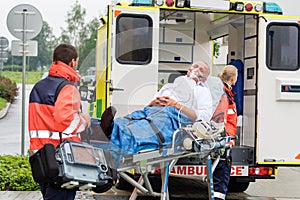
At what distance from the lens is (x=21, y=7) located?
34.7 ft

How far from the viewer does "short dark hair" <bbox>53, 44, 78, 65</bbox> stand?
5.40 meters

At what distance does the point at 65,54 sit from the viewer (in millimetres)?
5414

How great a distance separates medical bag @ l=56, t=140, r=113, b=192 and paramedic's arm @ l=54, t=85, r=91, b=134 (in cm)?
17

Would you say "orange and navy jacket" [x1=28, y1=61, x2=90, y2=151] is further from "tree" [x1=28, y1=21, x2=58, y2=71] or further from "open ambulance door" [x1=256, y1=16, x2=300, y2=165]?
"tree" [x1=28, y1=21, x2=58, y2=71]

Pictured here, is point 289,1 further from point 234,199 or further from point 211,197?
point 211,197

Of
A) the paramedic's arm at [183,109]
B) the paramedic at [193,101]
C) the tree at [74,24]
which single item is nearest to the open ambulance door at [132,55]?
the paramedic at [193,101]

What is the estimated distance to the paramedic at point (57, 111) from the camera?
5156 millimetres

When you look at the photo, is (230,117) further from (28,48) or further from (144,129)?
(28,48)

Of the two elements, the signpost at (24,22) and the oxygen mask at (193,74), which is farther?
the signpost at (24,22)

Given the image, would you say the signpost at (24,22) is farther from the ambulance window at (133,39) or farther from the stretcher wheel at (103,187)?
the stretcher wheel at (103,187)

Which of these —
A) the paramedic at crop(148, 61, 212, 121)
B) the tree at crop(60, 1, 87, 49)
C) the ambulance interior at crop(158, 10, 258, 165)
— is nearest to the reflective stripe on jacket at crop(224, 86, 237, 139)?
the ambulance interior at crop(158, 10, 258, 165)

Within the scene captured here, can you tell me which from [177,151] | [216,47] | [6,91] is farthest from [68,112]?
[6,91]

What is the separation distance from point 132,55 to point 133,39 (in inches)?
8.2

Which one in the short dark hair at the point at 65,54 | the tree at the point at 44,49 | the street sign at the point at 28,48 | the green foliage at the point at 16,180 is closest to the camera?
the short dark hair at the point at 65,54
